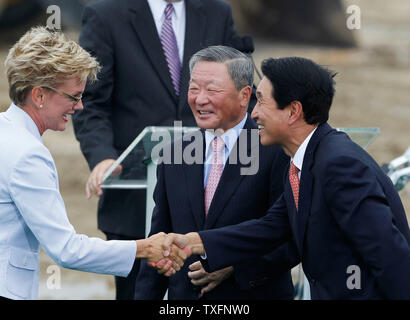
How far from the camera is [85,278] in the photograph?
570 centimetres

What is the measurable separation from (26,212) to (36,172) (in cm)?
14

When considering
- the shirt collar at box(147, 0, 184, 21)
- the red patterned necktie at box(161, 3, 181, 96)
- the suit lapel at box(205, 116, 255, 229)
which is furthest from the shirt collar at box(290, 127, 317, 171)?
the shirt collar at box(147, 0, 184, 21)

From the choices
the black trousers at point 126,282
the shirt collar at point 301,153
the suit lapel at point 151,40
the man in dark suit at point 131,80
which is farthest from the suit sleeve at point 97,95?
the shirt collar at point 301,153

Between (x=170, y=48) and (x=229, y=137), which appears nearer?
(x=229, y=137)

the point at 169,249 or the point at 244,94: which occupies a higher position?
the point at 244,94

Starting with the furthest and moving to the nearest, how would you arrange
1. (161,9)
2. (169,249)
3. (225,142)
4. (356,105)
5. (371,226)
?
1. (356,105)
2. (161,9)
3. (225,142)
4. (169,249)
5. (371,226)

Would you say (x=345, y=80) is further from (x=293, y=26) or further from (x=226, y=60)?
(x=226, y=60)

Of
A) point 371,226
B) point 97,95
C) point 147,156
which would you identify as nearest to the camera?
point 371,226

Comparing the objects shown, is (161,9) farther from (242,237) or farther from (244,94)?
(242,237)

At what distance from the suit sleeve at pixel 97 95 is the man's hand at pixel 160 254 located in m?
0.86

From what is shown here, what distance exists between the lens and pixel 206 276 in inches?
120

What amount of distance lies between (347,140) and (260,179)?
1.69 feet

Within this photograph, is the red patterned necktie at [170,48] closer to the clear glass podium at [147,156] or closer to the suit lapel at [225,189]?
the clear glass podium at [147,156]

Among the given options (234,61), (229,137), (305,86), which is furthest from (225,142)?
(305,86)
